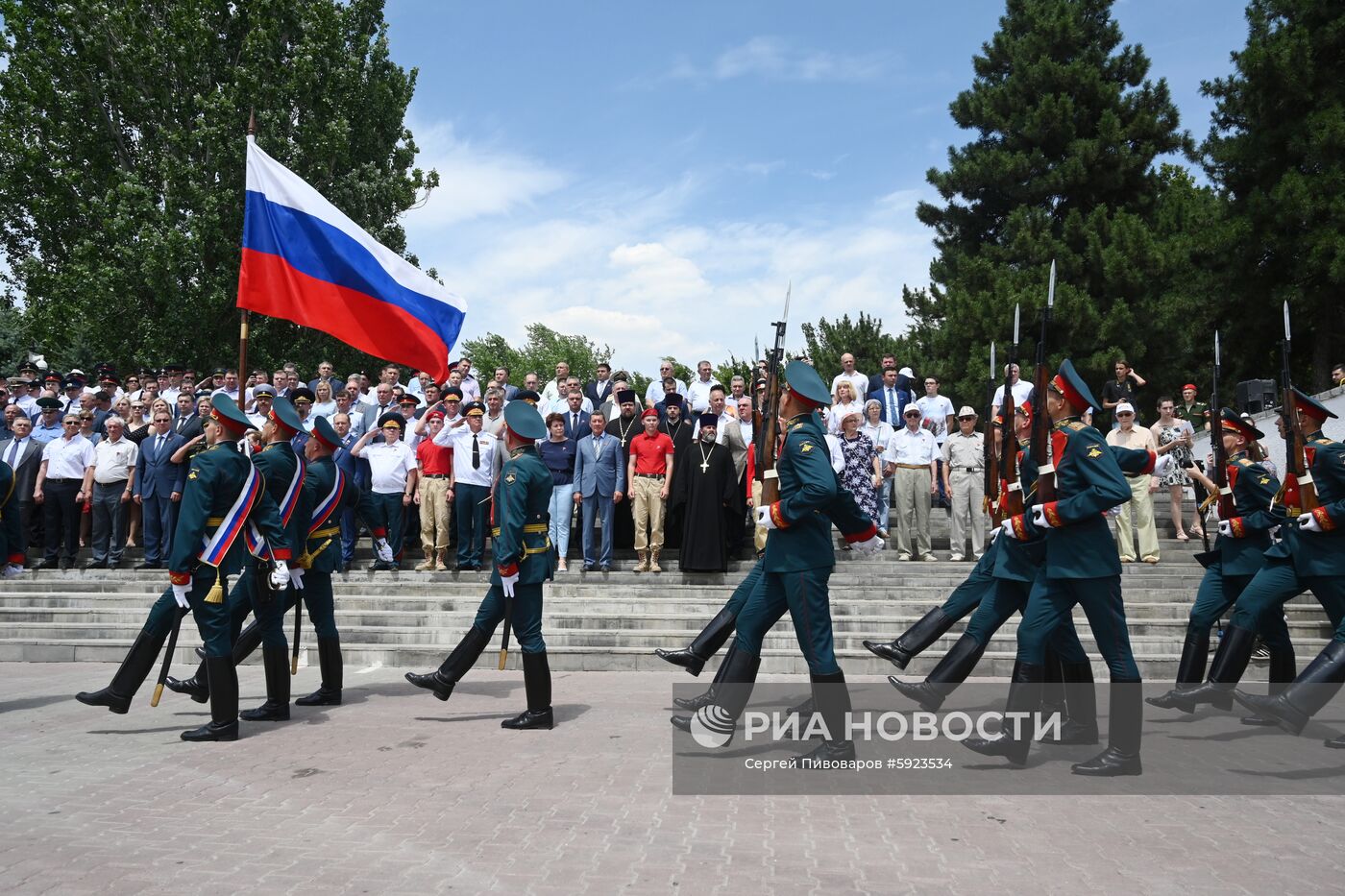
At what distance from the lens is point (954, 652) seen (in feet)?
24.0

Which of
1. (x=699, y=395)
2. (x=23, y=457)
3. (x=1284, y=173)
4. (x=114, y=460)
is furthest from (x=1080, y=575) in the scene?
(x=1284, y=173)

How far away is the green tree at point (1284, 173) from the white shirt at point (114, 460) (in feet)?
81.8

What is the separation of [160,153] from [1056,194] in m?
25.2

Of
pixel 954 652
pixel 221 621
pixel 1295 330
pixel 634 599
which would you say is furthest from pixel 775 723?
pixel 1295 330

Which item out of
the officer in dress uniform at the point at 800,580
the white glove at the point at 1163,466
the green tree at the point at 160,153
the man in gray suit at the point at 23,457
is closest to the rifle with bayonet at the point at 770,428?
the officer in dress uniform at the point at 800,580

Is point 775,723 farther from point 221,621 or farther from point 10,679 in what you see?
point 10,679

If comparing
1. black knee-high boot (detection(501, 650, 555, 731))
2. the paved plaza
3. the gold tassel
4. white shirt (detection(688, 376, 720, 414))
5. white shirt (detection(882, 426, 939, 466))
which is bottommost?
the paved plaza

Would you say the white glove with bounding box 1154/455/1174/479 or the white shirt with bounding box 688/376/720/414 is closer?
the white glove with bounding box 1154/455/1174/479

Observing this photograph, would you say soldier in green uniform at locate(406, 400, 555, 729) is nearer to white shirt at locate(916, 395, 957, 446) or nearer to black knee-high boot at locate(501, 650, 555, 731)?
black knee-high boot at locate(501, 650, 555, 731)

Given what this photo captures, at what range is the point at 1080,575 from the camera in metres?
6.17

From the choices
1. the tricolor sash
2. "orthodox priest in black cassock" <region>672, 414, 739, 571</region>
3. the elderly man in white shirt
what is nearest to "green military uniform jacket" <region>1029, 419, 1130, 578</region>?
the tricolor sash

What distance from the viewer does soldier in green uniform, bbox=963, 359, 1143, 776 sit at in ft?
19.9

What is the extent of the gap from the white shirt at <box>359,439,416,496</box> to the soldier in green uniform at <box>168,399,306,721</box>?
5757 mm

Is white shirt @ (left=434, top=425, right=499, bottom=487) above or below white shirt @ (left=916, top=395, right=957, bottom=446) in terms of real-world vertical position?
below
